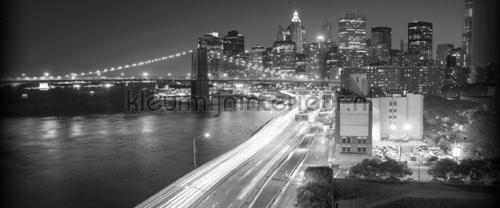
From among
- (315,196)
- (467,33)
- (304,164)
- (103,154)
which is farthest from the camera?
(467,33)

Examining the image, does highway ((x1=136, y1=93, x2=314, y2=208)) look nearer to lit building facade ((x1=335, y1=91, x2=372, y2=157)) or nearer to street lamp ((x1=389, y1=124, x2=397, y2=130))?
lit building facade ((x1=335, y1=91, x2=372, y2=157))

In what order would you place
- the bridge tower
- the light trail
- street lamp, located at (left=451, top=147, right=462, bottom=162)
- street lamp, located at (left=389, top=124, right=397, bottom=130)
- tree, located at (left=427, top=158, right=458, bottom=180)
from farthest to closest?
the bridge tower
street lamp, located at (left=389, top=124, right=397, bottom=130)
street lamp, located at (left=451, top=147, right=462, bottom=162)
tree, located at (left=427, top=158, right=458, bottom=180)
the light trail

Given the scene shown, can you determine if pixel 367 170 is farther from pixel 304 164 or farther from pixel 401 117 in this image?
pixel 401 117

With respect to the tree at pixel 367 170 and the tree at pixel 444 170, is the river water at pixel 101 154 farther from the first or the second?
the tree at pixel 444 170

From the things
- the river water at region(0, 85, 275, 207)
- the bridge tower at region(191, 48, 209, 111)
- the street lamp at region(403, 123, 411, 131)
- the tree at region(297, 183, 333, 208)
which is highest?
the bridge tower at region(191, 48, 209, 111)

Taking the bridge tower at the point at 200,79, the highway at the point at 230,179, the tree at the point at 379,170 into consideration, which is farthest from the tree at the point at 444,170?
the bridge tower at the point at 200,79

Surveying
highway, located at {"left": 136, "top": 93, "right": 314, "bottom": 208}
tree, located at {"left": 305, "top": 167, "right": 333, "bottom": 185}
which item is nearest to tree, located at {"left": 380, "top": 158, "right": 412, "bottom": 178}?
tree, located at {"left": 305, "top": 167, "right": 333, "bottom": 185}

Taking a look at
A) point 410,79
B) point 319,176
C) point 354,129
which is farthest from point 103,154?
point 410,79
